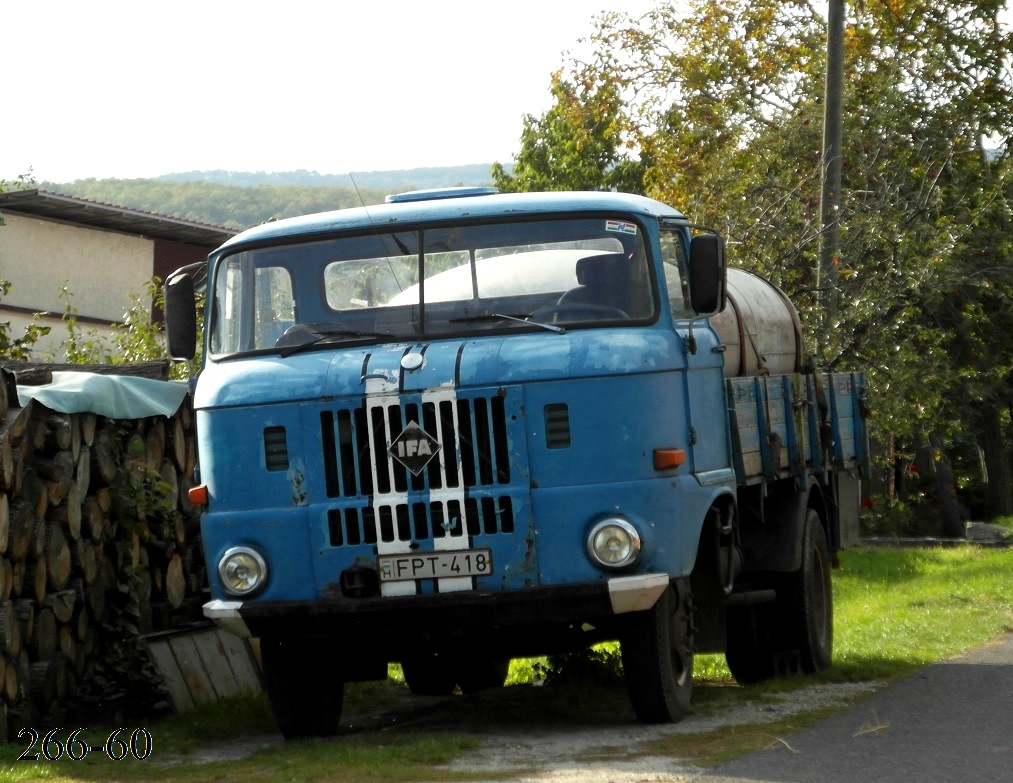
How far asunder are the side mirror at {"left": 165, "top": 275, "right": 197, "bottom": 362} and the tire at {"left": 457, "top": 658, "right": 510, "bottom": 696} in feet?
8.95

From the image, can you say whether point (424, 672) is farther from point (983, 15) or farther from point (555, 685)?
point (983, 15)

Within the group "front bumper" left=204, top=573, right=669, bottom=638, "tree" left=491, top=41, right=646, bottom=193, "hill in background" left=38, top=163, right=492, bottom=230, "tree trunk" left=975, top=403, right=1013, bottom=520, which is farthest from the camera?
"hill in background" left=38, top=163, right=492, bottom=230

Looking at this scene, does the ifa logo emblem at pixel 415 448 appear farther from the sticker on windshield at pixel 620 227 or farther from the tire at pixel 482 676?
the tire at pixel 482 676

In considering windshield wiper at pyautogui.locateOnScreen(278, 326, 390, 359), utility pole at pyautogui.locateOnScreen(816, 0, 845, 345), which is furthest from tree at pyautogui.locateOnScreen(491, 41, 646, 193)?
windshield wiper at pyautogui.locateOnScreen(278, 326, 390, 359)

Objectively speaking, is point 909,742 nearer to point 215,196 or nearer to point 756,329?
point 756,329

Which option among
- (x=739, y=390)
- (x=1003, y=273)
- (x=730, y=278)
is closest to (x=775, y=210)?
(x=1003, y=273)

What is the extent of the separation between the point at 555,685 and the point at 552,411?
2999 millimetres

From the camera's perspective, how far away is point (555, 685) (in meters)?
9.95

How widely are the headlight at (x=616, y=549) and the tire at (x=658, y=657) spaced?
1.61ft

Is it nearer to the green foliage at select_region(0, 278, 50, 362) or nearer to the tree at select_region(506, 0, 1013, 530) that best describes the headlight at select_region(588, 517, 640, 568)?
the green foliage at select_region(0, 278, 50, 362)

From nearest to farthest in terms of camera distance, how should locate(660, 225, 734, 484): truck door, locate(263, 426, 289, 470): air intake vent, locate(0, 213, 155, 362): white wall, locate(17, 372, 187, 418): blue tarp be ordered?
1. locate(263, 426, 289, 470): air intake vent
2. locate(660, 225, 734, 484): truck door
3. locate(17, 372, 187, 418): blue tarp
4. locate(0, 213, 155, 362): white wall

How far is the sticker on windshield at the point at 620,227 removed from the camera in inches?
318

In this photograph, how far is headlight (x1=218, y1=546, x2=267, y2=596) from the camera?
25.2 ft

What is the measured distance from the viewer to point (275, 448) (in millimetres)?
7680
